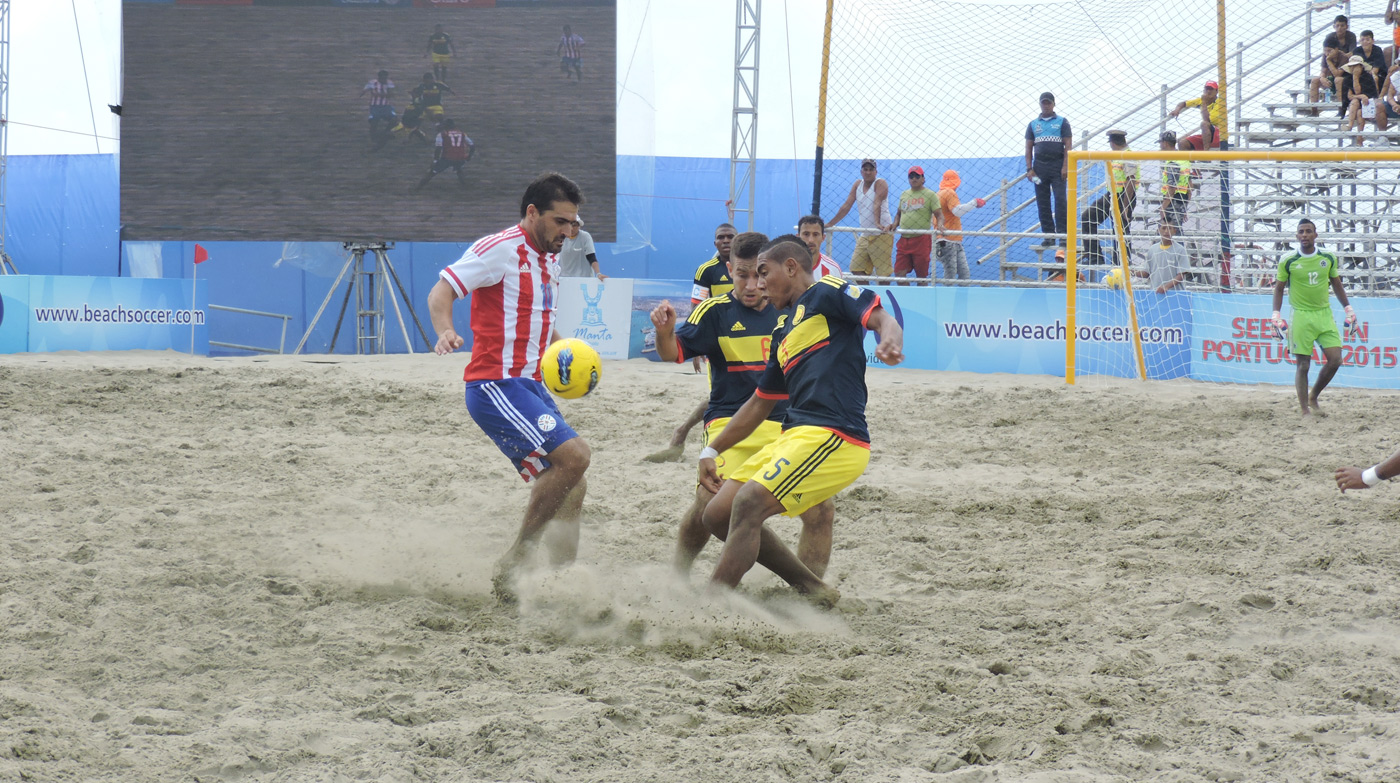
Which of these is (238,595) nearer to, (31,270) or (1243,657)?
(1243,657)

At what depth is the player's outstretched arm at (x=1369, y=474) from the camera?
444cm

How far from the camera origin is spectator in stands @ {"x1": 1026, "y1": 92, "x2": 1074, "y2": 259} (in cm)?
1416

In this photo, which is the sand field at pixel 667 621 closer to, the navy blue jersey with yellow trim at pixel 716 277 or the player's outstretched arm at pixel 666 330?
the player's outstretched arm at pixel 666 330

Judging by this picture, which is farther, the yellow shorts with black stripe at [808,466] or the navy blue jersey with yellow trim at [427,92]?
the navy blue jersey with yellow trim at [427,92]

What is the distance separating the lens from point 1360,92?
14.9 meters

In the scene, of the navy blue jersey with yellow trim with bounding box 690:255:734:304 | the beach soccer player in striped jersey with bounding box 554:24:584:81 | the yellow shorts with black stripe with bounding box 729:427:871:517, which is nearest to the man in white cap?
the beach soccer player in striped jersey with bounding box 554:24:584:81

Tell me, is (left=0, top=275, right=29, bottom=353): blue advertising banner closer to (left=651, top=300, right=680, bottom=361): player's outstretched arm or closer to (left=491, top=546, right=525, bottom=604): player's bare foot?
(left=491, top=546, right=525, bottom=604): player's bare foot

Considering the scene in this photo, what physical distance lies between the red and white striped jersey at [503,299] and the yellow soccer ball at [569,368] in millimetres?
93

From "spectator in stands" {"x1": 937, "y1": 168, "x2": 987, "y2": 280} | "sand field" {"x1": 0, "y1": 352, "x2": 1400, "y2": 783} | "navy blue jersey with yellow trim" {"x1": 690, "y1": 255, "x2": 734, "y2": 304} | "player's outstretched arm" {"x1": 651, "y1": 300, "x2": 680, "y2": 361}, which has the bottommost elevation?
"sand field" {"x1": 0, "y1": 352, "x2": 1400, "y2": 783}

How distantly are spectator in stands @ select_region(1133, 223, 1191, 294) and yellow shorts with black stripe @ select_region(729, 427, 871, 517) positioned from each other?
30.7ft

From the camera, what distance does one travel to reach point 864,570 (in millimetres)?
5414

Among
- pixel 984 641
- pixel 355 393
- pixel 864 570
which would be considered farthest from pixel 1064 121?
pixel 984 641

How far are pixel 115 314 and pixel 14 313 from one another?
1.12 metres

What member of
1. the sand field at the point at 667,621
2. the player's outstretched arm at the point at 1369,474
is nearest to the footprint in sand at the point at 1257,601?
the sand field at the point at 667,621
